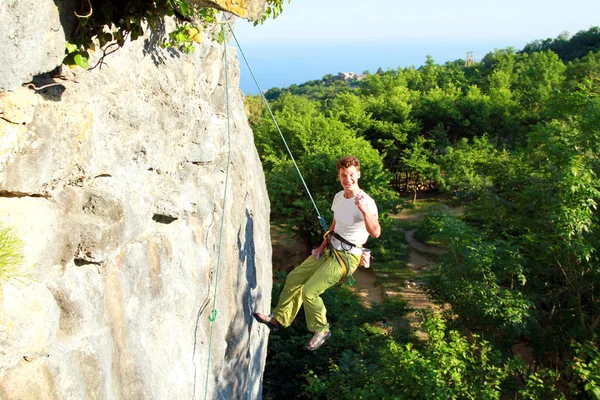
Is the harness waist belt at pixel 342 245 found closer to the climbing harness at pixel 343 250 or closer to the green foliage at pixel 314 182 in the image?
the climbing harness at pixel 343 250

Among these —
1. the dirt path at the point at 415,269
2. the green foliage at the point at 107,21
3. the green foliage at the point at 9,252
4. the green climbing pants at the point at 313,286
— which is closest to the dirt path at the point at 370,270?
the dirt path at the point at 415,269

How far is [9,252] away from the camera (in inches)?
130

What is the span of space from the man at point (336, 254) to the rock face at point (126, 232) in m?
0.73

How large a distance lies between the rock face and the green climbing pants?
2.14ft

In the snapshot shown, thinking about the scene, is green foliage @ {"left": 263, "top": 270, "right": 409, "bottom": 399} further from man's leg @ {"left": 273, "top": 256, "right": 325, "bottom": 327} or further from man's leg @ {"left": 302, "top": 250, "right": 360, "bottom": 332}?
man's leg @ {"left": 302, "top": 250, "right": 360, "bottom": 332}

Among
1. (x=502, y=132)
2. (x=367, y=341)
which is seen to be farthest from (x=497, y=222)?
(x=502, y=132)

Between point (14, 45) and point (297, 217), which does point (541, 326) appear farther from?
point (14, 45)

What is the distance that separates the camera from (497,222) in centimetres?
1494

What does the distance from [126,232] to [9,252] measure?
4.45ft

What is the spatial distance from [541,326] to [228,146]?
8790 millimetres

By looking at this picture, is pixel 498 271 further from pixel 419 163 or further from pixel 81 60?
pixel 419 163

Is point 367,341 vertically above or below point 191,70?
below

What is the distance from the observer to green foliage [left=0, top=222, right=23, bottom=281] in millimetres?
3285

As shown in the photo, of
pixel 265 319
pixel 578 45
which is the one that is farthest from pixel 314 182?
pixel 578 45
